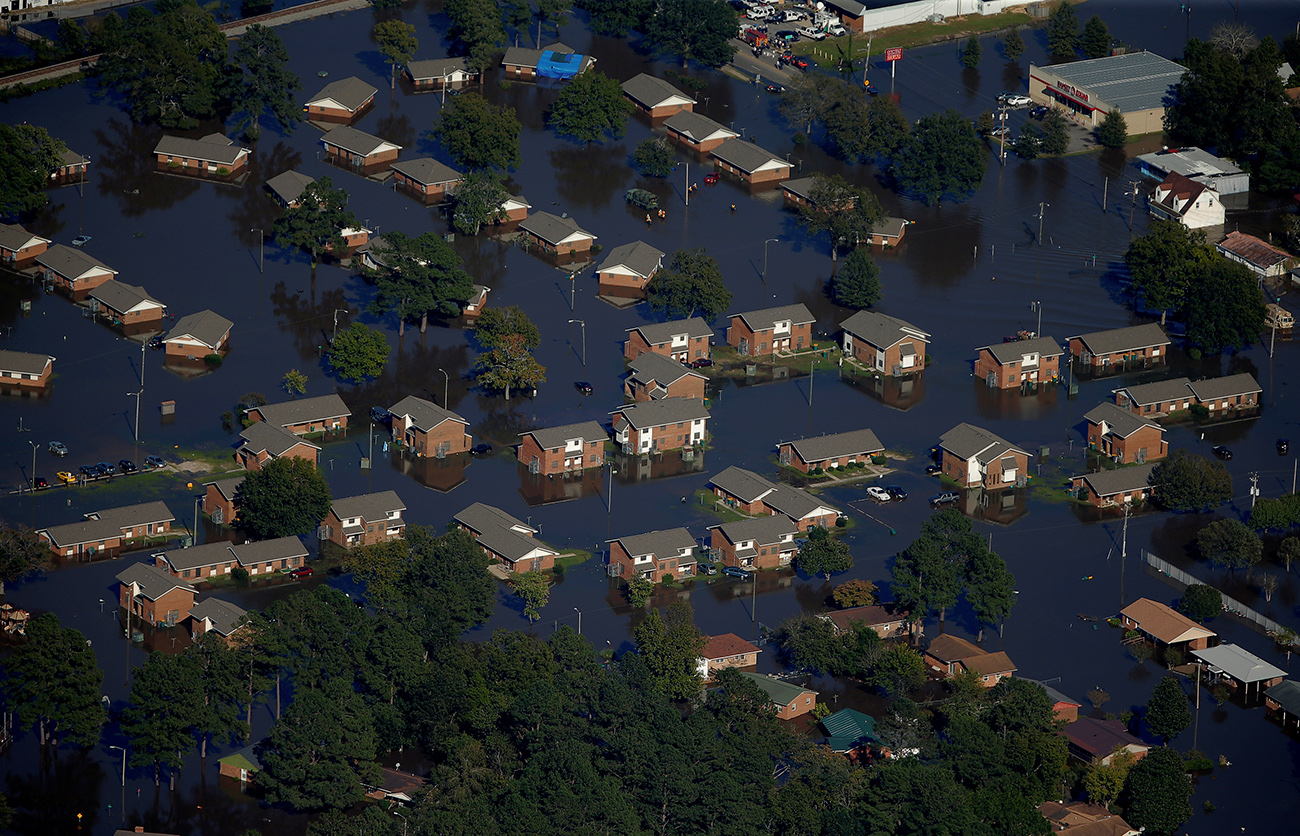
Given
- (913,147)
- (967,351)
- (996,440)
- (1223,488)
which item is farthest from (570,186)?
(1223,488)

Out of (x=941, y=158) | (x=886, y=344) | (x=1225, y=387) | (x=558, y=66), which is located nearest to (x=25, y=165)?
(x=558, y=66)

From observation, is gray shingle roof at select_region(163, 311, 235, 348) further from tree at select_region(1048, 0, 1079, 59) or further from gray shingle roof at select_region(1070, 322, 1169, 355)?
tree at select_region(1048, 0, 1079, 59)

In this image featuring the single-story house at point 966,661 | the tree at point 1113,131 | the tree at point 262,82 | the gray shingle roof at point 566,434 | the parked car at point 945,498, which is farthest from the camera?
the tree at point 1113,131

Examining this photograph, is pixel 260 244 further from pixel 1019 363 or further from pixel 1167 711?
pixel 1167 711

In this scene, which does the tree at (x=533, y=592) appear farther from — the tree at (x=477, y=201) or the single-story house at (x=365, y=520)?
the tree at (x=477, y=201)

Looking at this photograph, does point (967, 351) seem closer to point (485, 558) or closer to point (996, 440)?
point (996, 440)

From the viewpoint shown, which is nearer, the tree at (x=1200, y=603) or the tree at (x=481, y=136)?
the tree at (x=1200, y=603)

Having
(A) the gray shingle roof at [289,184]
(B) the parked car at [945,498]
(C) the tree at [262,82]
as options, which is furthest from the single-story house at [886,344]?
(C) the tree at [262,82]
